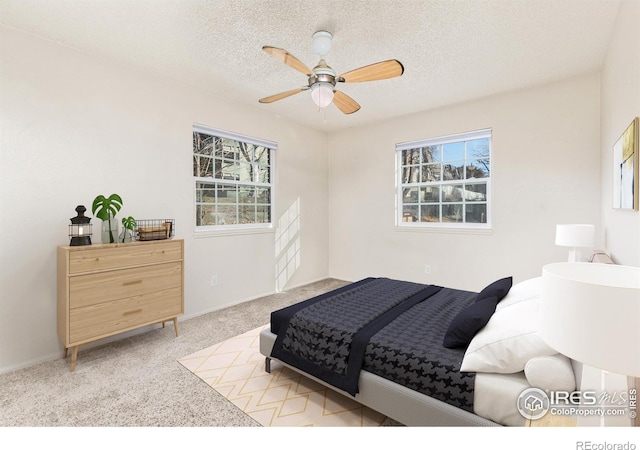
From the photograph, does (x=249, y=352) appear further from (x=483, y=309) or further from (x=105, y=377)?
(x=483, y=309)

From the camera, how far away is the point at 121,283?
8.59ft

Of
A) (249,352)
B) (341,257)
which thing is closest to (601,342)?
(249,352)

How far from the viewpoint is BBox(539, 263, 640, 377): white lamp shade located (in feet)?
2.35

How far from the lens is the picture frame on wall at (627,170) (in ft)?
5.70

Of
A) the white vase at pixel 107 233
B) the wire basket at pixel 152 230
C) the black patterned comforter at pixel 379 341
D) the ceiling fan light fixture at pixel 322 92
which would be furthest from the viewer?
the wire basket at pixel 152 230

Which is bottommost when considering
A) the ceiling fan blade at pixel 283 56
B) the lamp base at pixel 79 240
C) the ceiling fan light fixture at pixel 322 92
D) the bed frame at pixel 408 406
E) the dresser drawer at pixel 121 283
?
the bed frame at pixel 408 406

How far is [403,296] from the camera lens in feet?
8.73

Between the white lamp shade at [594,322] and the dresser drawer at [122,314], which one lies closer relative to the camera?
the white lamp shade at [594,322]

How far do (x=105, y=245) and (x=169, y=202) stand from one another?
38.3 inches

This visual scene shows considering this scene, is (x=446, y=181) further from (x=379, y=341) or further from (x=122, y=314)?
(x=122, y=314)

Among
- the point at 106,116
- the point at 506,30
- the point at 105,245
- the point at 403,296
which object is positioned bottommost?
the point at 403,296

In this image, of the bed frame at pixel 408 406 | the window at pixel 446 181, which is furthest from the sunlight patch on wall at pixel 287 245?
the bed frame at pixel 408 406

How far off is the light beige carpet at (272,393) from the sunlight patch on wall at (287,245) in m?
2.03

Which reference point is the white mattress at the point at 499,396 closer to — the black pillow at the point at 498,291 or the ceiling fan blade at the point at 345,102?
the black pillow at the point at 498,291
